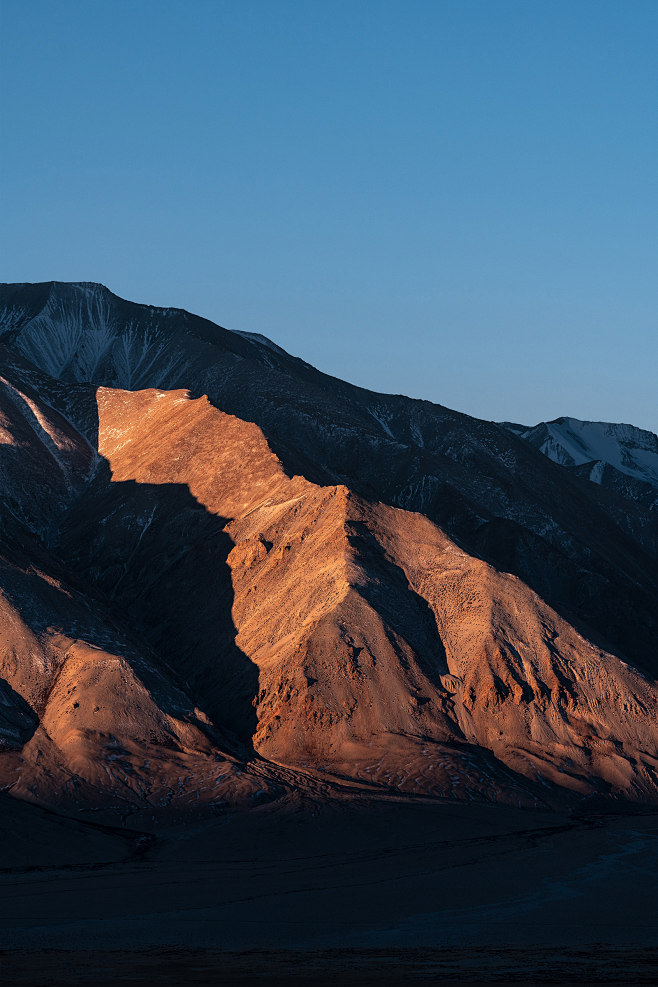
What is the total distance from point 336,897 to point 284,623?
128ft

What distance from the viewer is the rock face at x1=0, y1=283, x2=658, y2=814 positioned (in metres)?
78.6

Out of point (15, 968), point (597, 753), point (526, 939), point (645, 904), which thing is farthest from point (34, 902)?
point (597, 753)

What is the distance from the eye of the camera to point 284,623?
299 ft

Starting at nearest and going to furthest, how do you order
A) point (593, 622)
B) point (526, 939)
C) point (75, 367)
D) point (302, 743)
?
point (526, 939)
point (302, 743)
point (593, 622)
point (75, 367)

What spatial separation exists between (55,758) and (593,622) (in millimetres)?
54298

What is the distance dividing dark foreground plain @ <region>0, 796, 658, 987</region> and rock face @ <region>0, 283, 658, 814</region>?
5.39 metres

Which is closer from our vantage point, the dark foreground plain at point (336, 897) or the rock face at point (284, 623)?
the dark foreground plain at point (336, 897)

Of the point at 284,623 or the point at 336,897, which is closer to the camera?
the point at 336,897

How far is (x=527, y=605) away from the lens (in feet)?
307

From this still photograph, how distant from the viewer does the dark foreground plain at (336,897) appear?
117 feet

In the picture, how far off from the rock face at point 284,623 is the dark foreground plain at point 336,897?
17.7ft

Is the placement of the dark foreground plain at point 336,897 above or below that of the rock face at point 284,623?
below

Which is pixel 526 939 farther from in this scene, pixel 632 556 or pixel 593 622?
pixel 632 556

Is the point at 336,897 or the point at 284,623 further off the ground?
the point at 284,623
